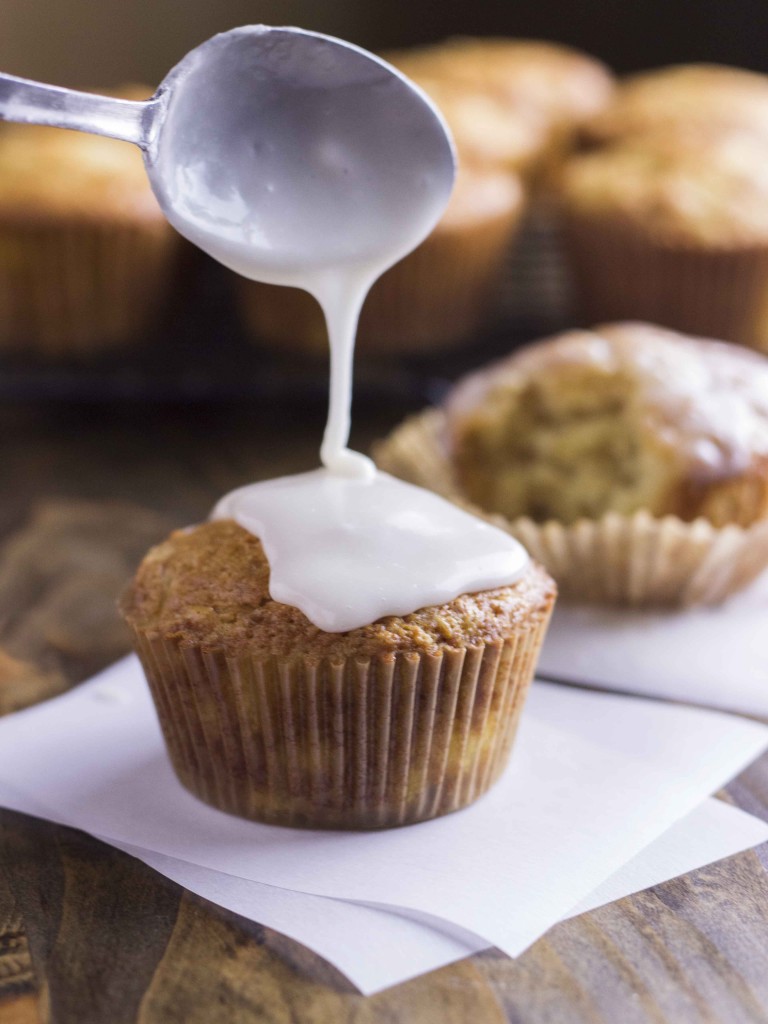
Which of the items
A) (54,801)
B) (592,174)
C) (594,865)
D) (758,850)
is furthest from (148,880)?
(592,174)

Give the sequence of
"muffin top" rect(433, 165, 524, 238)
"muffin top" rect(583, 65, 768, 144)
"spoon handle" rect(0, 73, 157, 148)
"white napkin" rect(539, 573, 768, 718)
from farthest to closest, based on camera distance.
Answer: "muffin top" rect(583, 65, 768, 144) < "muffin top" rect(433, 165, 524, 238) < "white napkin" rect(539, 573, 768, 718) < "spoon handle" rect(0, 73, 157, 148)

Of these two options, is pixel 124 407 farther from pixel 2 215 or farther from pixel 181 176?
pixel 181 176

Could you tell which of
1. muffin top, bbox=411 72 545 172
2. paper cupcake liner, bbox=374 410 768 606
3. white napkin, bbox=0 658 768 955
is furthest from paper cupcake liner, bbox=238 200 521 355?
white napkin, bbox=0 658 768 955

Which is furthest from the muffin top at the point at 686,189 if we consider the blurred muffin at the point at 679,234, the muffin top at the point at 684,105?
the muffin top at the point at 684,105

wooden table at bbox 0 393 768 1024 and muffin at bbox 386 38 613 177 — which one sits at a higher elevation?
muffin at bbox 386 38 613 177

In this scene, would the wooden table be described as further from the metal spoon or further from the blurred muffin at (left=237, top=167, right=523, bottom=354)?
the blurred muffin at (left=237, top=167, right=523, bottom=354)

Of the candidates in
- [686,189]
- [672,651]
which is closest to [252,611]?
[672,651]
